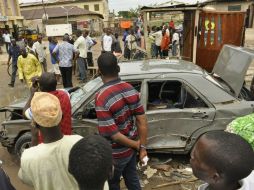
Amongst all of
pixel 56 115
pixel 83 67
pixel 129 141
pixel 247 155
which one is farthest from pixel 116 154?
pixel 83 67

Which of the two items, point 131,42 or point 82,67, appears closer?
point 82,67

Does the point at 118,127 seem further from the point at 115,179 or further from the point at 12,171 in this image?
the point at 12,171

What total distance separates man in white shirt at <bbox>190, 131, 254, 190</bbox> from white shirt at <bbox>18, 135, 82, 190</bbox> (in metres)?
0.84

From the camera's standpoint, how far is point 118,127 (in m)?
2.72

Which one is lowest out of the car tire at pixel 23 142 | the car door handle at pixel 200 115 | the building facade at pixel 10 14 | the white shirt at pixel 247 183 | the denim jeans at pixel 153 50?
the car tire at pixel 23 142

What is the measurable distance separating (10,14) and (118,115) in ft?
123

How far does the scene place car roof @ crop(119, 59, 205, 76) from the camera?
447cm

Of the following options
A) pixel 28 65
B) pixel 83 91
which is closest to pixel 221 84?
pixel 83 91

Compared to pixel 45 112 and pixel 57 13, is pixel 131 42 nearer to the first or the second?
pixel 45 112

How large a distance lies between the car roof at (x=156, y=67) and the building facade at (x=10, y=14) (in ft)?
100

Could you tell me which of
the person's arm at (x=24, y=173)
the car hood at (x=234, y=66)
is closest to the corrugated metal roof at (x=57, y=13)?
the car hood at (x=234, y=66)

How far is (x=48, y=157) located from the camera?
72.8 inches

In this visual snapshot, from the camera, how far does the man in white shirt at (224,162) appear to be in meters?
1.32

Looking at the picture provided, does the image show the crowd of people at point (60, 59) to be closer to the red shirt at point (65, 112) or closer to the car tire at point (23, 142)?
the car tire at point (23, 142)
